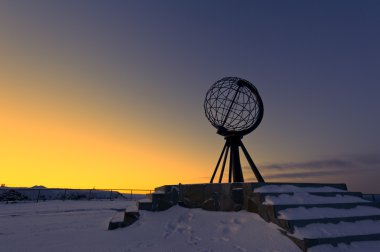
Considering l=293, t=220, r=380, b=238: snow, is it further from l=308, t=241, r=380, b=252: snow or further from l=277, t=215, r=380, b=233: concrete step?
l=308, t=241, r=380, b=252: snow

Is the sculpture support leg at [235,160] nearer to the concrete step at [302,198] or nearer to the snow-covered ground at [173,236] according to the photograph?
the snow-covered ground at [173,236]

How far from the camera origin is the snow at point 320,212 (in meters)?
5.78

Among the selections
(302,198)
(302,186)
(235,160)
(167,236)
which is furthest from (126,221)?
(235,160)

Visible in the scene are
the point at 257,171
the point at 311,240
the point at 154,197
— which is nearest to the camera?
the point at 311,240

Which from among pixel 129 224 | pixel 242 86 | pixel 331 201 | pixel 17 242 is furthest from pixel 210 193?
pixel 242 86

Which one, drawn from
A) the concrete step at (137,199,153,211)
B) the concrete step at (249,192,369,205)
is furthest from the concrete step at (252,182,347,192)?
the concrete step at (137,199,153,211)

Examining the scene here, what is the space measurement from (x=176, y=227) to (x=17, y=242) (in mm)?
3735

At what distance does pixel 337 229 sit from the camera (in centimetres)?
550

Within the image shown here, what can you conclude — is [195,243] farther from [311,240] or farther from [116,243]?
[311,240]

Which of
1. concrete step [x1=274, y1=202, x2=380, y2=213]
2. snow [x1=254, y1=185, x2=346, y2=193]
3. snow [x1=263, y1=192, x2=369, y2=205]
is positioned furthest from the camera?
snow [x1=254, y1=185, x2=346, y2=193]

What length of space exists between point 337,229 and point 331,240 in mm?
573

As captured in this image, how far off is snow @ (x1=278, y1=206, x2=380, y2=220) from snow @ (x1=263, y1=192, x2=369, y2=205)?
0.93ft

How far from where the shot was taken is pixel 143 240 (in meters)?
5.72

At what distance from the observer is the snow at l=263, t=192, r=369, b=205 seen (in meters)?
6.43
